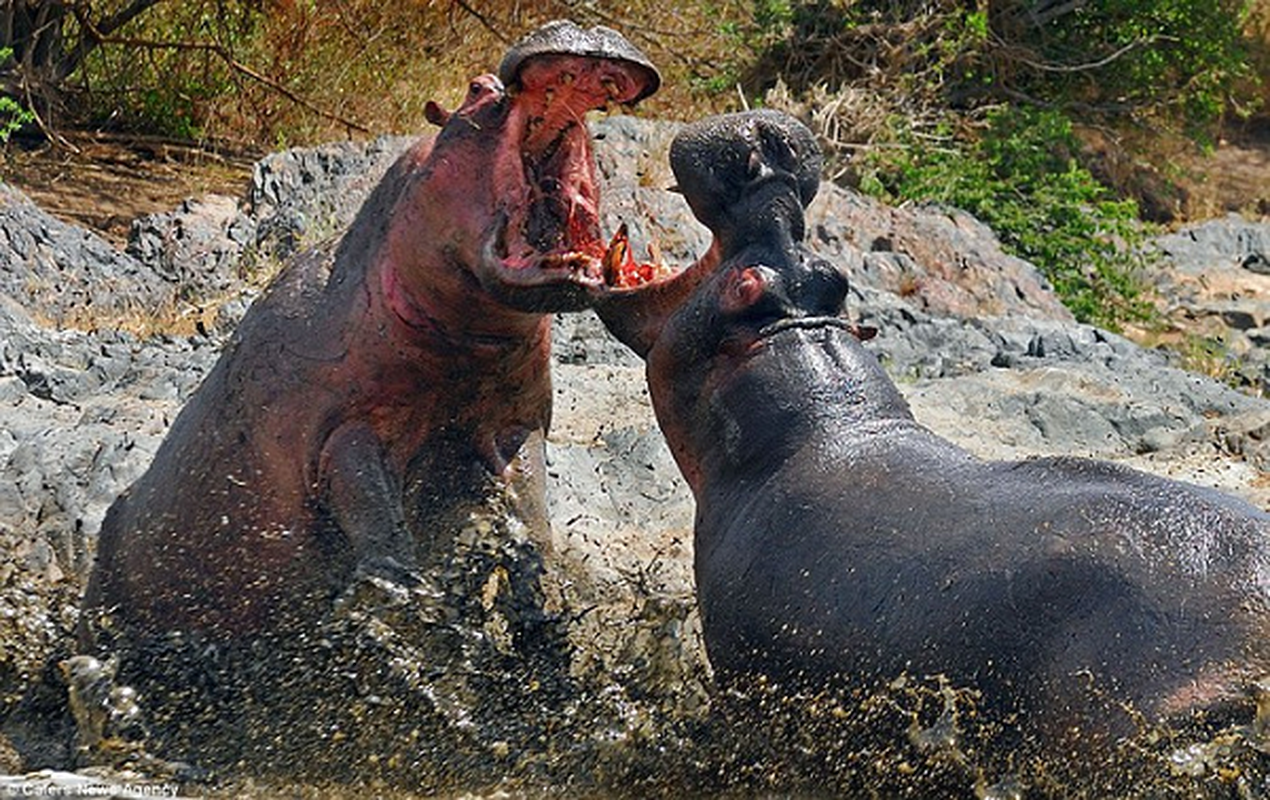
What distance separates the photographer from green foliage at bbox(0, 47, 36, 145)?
12391 mm

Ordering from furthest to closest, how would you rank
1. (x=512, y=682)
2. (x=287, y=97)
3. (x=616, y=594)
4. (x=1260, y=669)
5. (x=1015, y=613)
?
(x=287, y=97) < (x=616, y=594) < (x=512, y=682) < (x=1015, y=613) < (x=1260, y=669)

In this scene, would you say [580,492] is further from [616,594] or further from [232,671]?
[232,671]

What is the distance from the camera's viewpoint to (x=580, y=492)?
8.12 metres

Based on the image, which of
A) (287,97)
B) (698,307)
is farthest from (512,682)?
A: (287,97)

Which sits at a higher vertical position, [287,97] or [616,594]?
[287,97]

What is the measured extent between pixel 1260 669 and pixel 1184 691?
0.14 metres

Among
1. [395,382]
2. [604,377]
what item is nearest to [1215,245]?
[604,377]

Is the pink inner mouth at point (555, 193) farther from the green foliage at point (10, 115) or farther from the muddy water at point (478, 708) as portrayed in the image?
the green foliage at point (10, 115)

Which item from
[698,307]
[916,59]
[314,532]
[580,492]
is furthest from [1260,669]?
[916,59]

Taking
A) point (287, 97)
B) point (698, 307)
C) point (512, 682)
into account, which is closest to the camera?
point (698, 307)

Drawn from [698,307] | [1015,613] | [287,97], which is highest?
[287,97]

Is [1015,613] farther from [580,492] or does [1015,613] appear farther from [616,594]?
[580,492]

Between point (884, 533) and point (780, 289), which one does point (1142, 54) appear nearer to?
point (780, 289)

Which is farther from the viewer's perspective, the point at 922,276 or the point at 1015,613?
the point at 922,276
